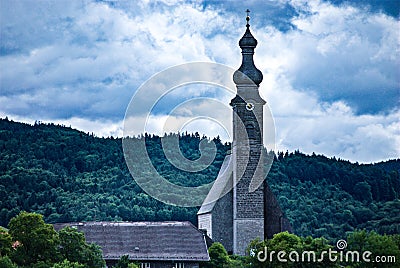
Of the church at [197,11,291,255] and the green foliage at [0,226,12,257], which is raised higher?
the church at [197,11,291,255]

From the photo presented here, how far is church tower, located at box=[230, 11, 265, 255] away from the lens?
6141 cm

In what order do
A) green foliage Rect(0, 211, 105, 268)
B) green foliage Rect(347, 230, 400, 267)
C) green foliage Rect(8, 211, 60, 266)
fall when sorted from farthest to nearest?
green foliage Rect(347, 230, 400, 267) < green foliage Rect(8, 211, 60, 266) < green foliage Rect(0, 211, 105, 268)

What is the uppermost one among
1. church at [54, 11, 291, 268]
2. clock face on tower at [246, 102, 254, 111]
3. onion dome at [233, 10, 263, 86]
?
onion dome at [233, 10, 263, 86]

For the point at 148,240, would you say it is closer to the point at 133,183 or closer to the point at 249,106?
the point at 249,106

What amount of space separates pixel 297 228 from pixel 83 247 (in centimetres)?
4158

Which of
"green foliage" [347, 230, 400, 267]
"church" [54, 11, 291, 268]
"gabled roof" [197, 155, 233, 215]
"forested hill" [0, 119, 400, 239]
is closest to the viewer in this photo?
"green foliage" [347, 230, 400, 267]

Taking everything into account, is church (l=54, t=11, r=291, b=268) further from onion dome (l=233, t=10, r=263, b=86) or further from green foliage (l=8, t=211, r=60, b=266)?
green foliage (l=8, t=211, r=60, b=266)

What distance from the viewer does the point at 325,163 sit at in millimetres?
101875

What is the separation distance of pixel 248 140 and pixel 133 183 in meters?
38.1

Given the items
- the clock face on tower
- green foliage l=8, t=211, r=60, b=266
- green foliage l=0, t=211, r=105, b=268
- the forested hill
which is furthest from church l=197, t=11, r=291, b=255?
the forested hill

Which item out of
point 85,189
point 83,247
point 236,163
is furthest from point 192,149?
point 83,247

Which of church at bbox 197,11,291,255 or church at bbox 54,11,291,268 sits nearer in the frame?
church at bbox 54,11,291,268

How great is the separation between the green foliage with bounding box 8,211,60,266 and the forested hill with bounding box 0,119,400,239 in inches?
1397

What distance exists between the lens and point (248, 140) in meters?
61.8
